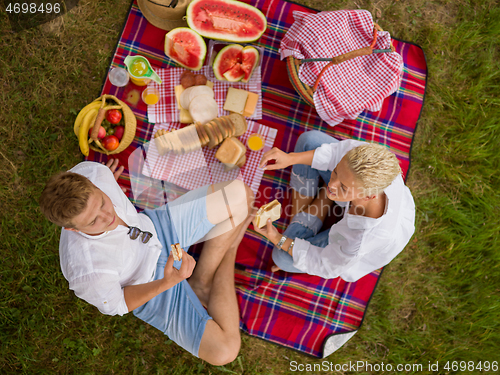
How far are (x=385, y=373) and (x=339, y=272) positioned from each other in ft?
5.55

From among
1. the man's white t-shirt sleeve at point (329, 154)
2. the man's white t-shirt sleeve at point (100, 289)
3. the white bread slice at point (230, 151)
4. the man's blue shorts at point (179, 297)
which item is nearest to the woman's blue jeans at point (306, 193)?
the man's white t-shirt sleeve at point (329, 154)

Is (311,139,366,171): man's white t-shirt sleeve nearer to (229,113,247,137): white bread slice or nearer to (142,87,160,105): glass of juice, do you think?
(229,113,247,137): white bread slice

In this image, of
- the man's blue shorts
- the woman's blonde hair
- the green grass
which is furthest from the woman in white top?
the green grass

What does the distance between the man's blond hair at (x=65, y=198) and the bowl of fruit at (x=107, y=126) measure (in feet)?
3.58

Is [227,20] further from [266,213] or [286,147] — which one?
[266,213]

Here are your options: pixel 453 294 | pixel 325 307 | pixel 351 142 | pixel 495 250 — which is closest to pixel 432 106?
pixel 351 142

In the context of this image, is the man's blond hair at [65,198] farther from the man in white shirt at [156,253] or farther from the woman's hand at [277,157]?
the woman's hand at [277,157]

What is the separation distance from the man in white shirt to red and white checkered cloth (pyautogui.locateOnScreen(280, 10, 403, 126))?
1215 millimetres

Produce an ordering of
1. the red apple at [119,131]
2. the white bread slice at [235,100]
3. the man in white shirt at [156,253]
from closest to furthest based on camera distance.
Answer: the man in white shirt at [156,253] < the red apple at [119,131] < the white bread slice at [235,100]

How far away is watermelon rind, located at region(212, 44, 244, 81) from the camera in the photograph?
325 cm

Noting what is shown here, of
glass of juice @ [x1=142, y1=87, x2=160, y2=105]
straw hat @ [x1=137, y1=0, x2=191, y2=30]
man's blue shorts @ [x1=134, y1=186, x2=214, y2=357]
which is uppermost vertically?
straw hat @ [x1=137, y1=0, x2=191, y2=30]

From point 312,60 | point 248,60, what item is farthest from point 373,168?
point 248,60

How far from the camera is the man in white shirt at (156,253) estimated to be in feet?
6.73

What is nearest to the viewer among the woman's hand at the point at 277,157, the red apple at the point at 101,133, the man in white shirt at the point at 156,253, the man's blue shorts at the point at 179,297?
the man in white shirt at the point at 156,253
